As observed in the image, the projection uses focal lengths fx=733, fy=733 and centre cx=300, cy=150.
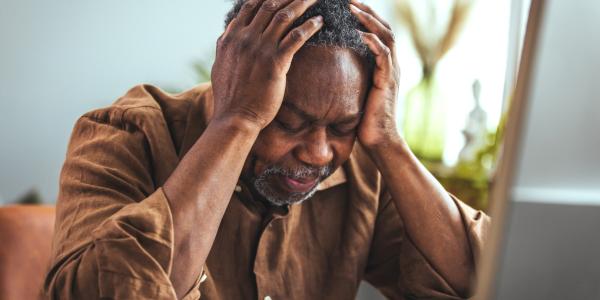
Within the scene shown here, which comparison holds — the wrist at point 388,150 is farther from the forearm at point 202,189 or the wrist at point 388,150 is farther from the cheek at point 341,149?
the forearm at point 202,189

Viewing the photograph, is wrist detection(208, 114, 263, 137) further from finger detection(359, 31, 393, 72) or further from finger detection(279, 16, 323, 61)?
finger detection(359, 31, 393, 72)

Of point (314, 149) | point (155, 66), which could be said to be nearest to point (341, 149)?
point (314, 149)

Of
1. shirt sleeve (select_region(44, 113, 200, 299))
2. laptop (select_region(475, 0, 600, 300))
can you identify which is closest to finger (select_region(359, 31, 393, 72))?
shirt sleeve (select_region(44, 113, 200, 299))

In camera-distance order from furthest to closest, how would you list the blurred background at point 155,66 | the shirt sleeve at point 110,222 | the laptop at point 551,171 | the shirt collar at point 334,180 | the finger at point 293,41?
the blurred background at point 155,66 < the shirt collar at point 334,180 < the finger at point 293,41 < the shirt sleeve at point 110,222 < the laptop at point 551,171

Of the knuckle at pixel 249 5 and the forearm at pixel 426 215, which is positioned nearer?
the knuckle at pixel 249 5

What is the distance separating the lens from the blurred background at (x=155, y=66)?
237 cm

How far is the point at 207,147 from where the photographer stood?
0.96 metres

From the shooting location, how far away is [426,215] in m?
1.15

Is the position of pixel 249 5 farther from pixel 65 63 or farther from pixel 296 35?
pixel 65 63

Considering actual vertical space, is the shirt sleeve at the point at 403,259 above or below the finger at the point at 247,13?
below

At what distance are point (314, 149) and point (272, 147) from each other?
2.4 inches

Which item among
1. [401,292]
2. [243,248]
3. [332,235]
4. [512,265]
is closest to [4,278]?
[243,248]


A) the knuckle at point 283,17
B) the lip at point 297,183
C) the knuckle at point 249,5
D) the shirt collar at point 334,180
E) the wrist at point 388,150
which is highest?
the knuckle at point 249,5

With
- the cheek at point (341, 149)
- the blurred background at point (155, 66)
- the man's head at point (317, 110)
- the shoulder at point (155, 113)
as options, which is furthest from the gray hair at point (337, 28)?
the blurred background at point (155, 66)
